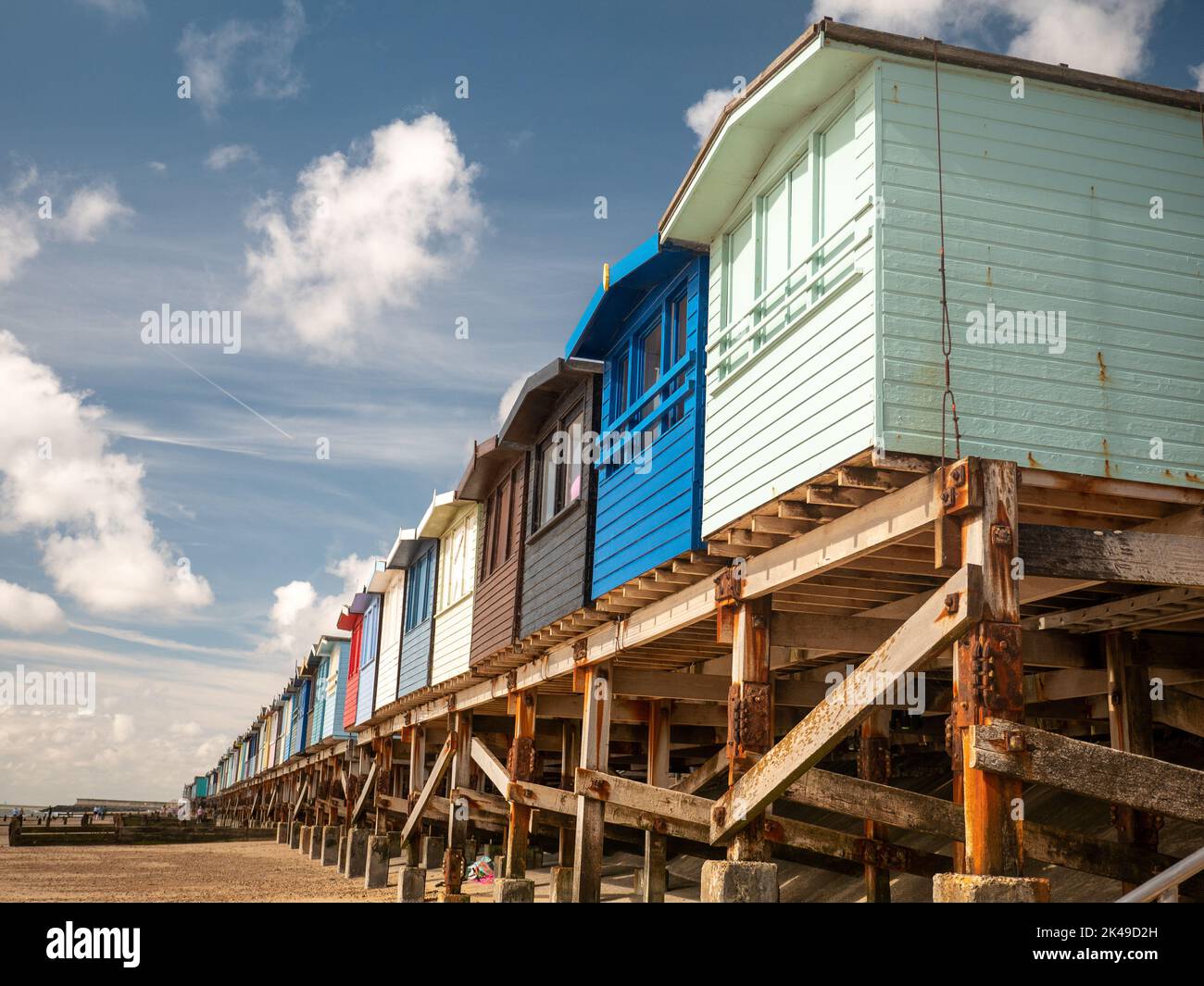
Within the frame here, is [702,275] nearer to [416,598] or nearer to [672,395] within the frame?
[672,395]

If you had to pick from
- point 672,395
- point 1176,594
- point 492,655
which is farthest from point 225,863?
point 1176,594

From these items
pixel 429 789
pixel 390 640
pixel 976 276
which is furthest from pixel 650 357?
pixel 390 640

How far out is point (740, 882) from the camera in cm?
759

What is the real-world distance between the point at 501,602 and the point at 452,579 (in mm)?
4074

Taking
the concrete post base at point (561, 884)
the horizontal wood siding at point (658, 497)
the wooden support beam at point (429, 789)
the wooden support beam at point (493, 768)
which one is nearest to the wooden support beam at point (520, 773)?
the wooden support beam at point (493, 768)

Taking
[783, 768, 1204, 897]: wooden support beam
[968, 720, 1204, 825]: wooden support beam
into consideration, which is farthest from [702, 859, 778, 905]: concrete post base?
[968, 720, 1204, 825]: wooden support beam

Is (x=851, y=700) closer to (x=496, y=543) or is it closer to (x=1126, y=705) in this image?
(x=1126, y=705)

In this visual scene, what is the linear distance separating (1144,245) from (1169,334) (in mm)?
648

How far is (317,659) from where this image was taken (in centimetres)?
3866

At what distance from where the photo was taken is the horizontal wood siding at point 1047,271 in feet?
24.1

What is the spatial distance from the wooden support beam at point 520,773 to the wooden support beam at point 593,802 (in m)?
1.34

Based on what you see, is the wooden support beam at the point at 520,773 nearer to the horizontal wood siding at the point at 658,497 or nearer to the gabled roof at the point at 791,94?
the horizontal wood siding at the point at 658,497
